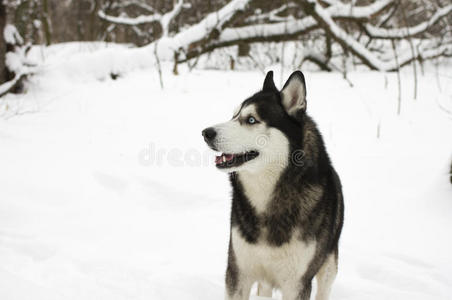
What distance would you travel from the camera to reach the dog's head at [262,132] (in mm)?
1900

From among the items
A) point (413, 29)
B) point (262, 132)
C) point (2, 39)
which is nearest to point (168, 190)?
point (262, 132)

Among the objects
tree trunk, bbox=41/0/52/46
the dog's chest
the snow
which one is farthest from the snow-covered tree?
tree trunk, bbox=41/0/52/46

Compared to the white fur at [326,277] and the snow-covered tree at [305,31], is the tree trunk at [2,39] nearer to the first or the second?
the snow-covered tree at [305,31]

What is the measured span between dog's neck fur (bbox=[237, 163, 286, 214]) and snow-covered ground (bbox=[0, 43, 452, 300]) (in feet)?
2.87

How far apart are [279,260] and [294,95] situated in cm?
90

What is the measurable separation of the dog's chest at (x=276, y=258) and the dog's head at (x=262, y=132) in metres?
0.41

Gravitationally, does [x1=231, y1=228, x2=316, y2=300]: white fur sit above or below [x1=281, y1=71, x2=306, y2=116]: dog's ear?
below

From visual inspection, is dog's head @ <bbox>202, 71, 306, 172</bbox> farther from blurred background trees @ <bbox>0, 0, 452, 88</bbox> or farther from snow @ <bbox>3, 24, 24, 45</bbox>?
snow @ <bbox>3, 24, 24, 45</bbox>

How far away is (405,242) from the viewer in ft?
10.5

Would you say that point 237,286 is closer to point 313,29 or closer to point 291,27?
point 313,29

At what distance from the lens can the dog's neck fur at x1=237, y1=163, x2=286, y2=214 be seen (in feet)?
6.41

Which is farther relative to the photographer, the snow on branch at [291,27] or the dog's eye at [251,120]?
the snow on branch at [291,27]

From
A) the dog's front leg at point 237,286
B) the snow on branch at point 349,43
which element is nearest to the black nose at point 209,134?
the dog's front leg at point 237,286

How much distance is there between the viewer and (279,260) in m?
1.86
